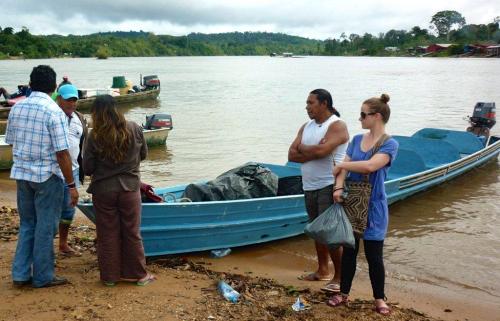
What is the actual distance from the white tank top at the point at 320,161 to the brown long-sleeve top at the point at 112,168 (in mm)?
1490

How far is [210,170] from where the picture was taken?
13.0 m

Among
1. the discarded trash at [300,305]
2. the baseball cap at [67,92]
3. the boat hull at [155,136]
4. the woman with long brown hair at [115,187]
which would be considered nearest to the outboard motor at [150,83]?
the boat hull at [155,136]

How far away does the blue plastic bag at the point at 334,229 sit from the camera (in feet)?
12.8

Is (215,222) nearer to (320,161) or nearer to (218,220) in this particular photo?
(218,220)

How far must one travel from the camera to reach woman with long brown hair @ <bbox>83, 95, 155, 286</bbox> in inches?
161

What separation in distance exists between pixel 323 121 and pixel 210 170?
341 inches

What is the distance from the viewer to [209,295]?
448 cm

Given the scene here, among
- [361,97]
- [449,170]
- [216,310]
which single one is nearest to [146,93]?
[361,97]

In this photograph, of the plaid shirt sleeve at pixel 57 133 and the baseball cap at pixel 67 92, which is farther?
the baseball cap at pixel 67 92

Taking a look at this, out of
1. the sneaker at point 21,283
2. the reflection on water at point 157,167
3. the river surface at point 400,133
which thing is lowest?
the reflection on water at point 157,167

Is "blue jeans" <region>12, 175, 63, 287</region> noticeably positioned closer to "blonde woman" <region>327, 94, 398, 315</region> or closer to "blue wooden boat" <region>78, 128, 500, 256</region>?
"blue wooden boat" <region>78, 128, 500, 256</region>

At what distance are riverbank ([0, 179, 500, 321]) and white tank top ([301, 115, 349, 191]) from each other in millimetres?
1044

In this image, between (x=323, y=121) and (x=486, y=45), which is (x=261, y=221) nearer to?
(x=323, y=121)

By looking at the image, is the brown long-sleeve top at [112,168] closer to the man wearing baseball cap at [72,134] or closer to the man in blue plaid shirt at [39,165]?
the man in blue plaid shirt at [39,165]
